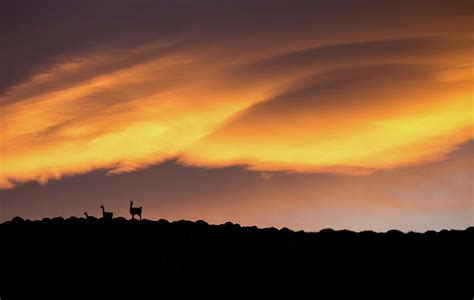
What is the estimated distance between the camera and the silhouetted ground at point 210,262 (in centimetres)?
1319

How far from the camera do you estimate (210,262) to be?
13.5 m

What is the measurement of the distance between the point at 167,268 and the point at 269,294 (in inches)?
73.2

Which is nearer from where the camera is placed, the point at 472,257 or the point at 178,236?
the point at 178,236

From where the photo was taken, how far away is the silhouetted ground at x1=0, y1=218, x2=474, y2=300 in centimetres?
1319

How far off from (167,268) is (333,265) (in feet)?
9.86

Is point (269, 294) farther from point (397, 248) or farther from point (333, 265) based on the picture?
point (397, 248)

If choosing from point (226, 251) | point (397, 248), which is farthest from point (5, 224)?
point (397, 248)

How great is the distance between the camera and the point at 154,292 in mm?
13133

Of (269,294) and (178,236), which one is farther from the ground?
(178,236)

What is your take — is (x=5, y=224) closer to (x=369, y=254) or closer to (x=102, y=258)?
(x=102, y=258)

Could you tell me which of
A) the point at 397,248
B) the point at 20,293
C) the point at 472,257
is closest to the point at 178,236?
the point at 20,293

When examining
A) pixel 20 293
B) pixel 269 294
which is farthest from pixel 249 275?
pixel 20 293

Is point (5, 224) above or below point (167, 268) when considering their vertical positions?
above

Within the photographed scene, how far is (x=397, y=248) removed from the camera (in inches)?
559
